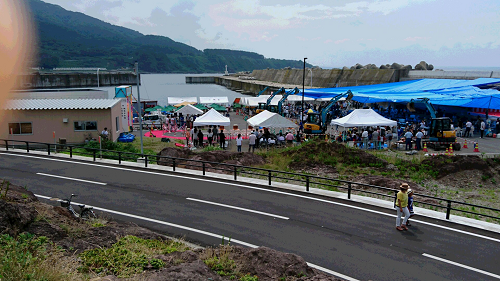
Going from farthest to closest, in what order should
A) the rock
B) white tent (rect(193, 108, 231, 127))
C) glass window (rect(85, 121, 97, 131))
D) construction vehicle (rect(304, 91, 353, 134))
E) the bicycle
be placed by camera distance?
construction vehicle (rect(304, 91, 353, 134)) < white tent (rect(193, 108, 231, 127)) < glass window (rect(85, 121, 97, 131)) < the bicycle < the rock

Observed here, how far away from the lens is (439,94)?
150 feet

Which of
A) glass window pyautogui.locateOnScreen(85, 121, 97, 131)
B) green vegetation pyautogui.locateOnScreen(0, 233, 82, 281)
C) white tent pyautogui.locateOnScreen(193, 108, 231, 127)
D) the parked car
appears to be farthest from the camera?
the parked car

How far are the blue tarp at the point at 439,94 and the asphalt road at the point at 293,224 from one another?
30.3 m

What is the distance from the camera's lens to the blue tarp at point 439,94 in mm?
37150

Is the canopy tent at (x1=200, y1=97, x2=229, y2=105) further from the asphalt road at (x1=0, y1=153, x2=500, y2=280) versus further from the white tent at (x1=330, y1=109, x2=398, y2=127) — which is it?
the asphalt road at (x1=0, y1=153, x2=500, y2=280)

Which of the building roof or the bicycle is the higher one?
the building roof

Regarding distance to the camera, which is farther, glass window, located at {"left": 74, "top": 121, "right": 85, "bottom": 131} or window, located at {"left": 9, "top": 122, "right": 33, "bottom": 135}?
glass window, located at {"left": 74, "top": 121, "right": 85, "bottom": 131}

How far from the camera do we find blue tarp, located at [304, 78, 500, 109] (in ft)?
122

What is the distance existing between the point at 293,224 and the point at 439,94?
41225 mm

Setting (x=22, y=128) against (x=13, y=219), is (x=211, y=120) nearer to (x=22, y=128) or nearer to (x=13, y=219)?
(x=22, y=128)

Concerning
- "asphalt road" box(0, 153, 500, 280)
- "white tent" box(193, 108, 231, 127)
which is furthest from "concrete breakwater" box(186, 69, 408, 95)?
"asphalt road" box(0, 153, 500, 280)

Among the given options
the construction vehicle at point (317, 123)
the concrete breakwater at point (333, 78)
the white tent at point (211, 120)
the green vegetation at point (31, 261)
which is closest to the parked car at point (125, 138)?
the white tent at point (211, 120)

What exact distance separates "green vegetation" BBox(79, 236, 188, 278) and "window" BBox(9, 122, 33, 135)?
22188 mm

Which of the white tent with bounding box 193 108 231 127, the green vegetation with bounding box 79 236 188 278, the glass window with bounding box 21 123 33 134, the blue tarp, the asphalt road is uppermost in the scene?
the blue tarp
